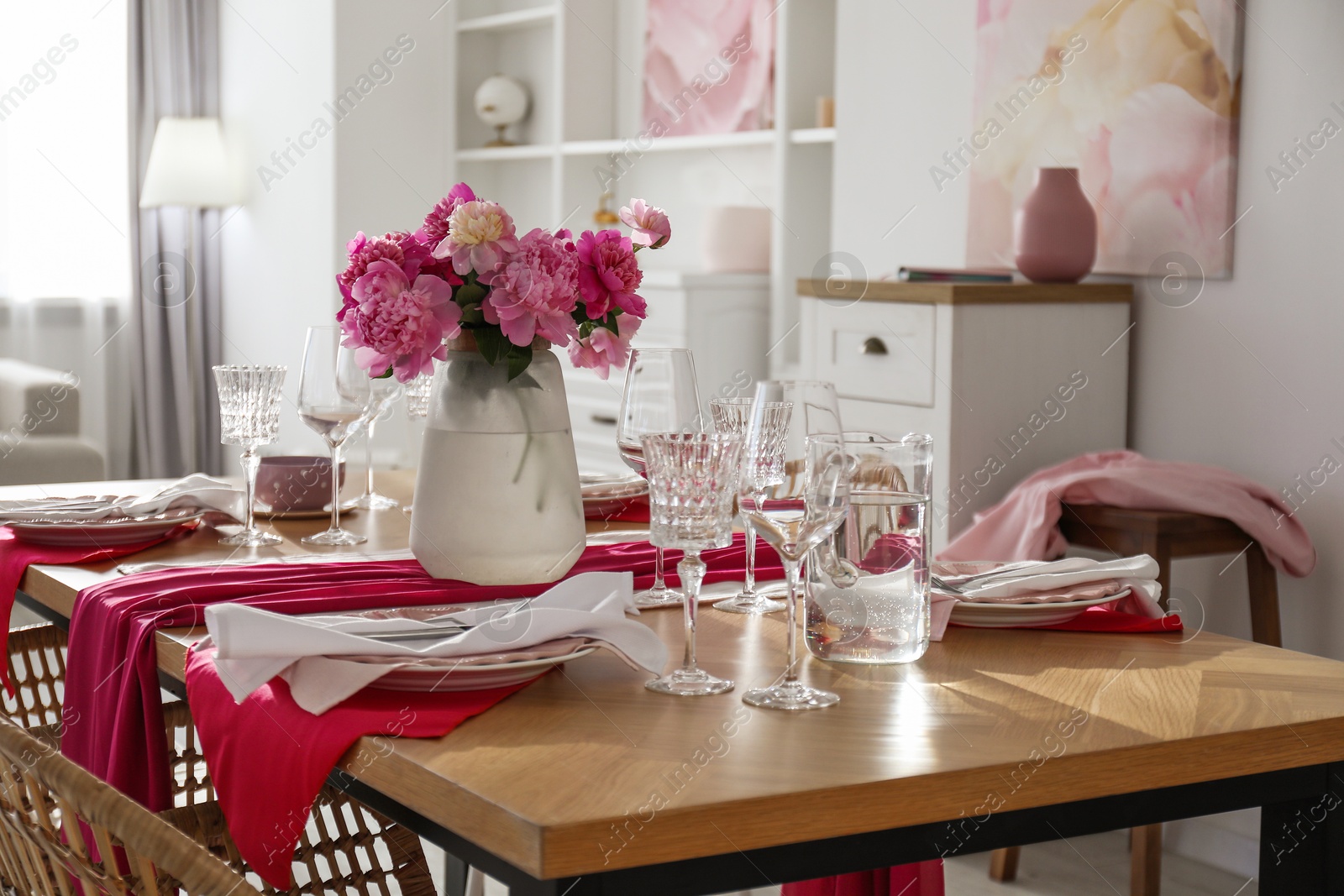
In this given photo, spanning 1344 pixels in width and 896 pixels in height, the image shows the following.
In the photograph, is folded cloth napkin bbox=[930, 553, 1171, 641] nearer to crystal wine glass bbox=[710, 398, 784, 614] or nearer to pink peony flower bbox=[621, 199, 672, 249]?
crystal wine glass bbox=[710, 398, 784, 614]

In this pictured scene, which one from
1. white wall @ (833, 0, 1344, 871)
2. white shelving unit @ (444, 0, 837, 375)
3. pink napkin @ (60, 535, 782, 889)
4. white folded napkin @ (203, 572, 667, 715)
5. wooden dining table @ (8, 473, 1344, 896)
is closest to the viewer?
wooden dining table @ (8, 473, 1344, 896)

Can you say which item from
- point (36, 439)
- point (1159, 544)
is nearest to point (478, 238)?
point (1159, 544)

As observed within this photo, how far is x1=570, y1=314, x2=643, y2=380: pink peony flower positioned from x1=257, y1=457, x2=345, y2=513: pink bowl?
0.53 metres

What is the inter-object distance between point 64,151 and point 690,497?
5.02 metres

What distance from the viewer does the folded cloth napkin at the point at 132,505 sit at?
1628mm

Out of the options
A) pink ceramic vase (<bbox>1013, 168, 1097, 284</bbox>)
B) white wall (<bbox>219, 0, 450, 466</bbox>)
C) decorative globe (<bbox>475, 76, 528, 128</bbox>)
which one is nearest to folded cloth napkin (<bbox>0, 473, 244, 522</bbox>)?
pink ceramic vase (<bbox>1013, 168, 1097, 284</bbox>)

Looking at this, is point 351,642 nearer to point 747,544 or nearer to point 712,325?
point 747,544

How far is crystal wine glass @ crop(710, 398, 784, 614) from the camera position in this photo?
54.2 inches

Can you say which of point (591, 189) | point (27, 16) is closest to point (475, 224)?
point (591, 189)

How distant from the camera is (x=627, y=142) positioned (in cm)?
435

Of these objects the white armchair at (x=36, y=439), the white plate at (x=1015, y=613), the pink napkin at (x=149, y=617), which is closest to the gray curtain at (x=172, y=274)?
the white armchair at (x=36, y=439)

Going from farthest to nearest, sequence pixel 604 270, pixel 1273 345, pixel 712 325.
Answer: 1. pixel 712 325
2. pixel 1273 345
3. pixel 604 270

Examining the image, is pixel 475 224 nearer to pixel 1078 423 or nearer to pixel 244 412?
pixel 244 412

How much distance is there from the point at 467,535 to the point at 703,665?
34 cm
